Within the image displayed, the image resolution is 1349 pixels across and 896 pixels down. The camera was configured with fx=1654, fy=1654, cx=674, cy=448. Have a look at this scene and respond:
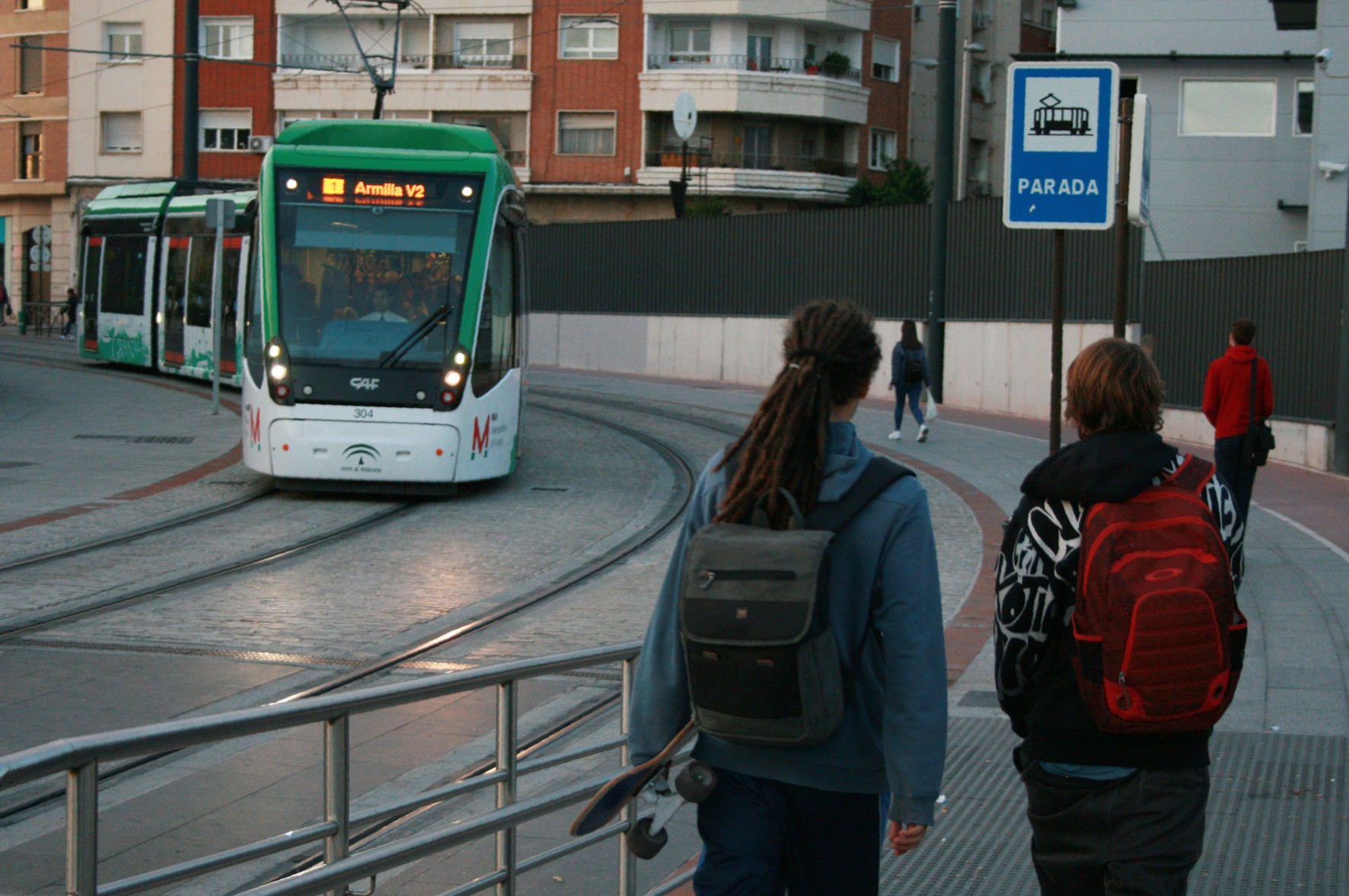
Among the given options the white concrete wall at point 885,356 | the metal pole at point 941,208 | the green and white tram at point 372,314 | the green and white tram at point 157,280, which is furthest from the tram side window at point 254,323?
the metal pole at point 941,208

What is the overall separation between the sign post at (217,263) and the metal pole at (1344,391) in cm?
1270

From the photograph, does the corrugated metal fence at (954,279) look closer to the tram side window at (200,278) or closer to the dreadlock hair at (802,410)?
the tram side window at (200,278)

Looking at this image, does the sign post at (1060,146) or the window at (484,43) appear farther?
the window at (484,43)

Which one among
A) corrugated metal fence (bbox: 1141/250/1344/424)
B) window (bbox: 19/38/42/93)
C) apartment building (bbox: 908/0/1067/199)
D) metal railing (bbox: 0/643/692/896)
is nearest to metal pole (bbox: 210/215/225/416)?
corrugated metal fence (bbox: 1141/250/1344/424)

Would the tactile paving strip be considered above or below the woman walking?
below

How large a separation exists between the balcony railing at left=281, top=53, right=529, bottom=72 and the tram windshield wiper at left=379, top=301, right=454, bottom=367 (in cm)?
3798

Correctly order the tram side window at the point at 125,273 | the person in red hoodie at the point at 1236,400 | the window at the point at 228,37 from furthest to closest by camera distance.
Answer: the window at the point at 228,37, the tram side window at the point at 125,273, the person in red hoodie at the point at 1236,400

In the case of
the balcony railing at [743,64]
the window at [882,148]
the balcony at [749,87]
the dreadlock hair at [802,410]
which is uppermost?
the balcony railing at [743,64]

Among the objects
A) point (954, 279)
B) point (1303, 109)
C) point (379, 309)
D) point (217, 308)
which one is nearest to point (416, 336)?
point (379, 309)

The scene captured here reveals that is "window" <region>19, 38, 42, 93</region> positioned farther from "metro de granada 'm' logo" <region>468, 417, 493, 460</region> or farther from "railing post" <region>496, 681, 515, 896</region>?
"railing post" <region>496, 681, 515, 896</region>

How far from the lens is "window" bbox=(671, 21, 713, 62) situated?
4978 cm

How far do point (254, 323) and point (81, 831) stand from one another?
11.9 metres

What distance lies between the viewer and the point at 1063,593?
3361 mm

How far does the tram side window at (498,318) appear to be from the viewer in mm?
14172
